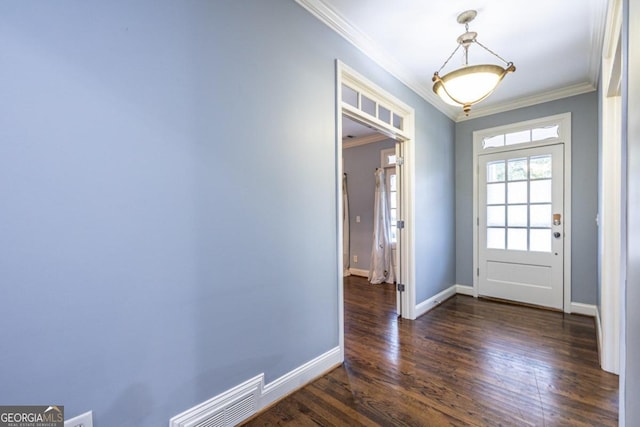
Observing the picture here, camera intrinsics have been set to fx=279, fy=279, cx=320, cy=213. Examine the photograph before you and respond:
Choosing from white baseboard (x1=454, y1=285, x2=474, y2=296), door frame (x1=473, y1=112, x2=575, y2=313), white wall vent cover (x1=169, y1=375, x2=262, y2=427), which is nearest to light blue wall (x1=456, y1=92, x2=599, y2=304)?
door frame (x1=473, y1=112, x2=575, y2=313)

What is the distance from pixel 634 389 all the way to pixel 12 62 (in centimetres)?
248

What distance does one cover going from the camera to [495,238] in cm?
387

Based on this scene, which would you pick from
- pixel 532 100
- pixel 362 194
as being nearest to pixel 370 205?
pixel 362 194

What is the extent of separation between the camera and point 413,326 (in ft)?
9.77

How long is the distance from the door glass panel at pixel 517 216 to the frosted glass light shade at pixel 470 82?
225cm

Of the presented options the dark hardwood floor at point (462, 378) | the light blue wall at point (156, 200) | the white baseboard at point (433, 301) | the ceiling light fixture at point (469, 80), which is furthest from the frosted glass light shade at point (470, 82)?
the white baseboard at point (433, 301)

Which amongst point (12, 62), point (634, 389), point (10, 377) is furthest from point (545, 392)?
point (12, 62)

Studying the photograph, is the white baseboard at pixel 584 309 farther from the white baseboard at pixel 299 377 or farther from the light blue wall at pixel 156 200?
the light blue wall at pixel 156 200

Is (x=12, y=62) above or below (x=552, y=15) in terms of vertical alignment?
below

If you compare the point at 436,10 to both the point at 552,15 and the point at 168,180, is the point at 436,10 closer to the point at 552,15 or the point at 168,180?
the point at 552,15

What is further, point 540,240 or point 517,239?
point 517,239

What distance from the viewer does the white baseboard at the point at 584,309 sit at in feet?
10.7

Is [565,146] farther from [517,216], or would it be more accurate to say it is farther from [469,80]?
[469,80]

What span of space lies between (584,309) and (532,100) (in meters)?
2.64
